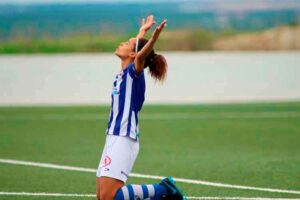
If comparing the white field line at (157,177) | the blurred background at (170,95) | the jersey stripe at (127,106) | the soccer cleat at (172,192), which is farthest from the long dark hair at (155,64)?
the white field line at (157,177)

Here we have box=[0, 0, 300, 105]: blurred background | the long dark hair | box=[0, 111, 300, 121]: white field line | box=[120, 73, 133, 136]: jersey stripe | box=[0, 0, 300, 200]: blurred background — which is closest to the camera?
box=[120, 73, 133, 136]: jersey stripe

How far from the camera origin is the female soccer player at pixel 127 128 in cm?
826

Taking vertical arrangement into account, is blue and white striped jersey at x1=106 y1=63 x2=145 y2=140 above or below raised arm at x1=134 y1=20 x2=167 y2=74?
below

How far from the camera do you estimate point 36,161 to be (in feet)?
42.2

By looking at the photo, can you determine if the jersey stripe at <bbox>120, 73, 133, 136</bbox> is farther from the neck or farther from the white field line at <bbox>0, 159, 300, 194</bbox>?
the white field line at <bbox>0, 159, 300, 194</bbox>

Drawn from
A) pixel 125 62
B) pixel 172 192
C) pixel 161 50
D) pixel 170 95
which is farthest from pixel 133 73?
pixel 161 50

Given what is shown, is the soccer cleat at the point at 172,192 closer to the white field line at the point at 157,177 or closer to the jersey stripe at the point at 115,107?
the jersey stripe at the point at 115,107

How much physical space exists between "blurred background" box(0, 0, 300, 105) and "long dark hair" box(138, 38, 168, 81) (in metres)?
13.2

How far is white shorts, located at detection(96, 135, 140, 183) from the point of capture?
8250 millimetres

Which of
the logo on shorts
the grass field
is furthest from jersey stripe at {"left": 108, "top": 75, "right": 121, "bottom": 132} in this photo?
the grass field

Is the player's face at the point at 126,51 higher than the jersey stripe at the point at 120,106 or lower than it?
higher

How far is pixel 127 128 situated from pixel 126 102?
0.82 feet

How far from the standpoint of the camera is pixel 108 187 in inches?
324

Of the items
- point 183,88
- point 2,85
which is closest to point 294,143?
point 183,88
